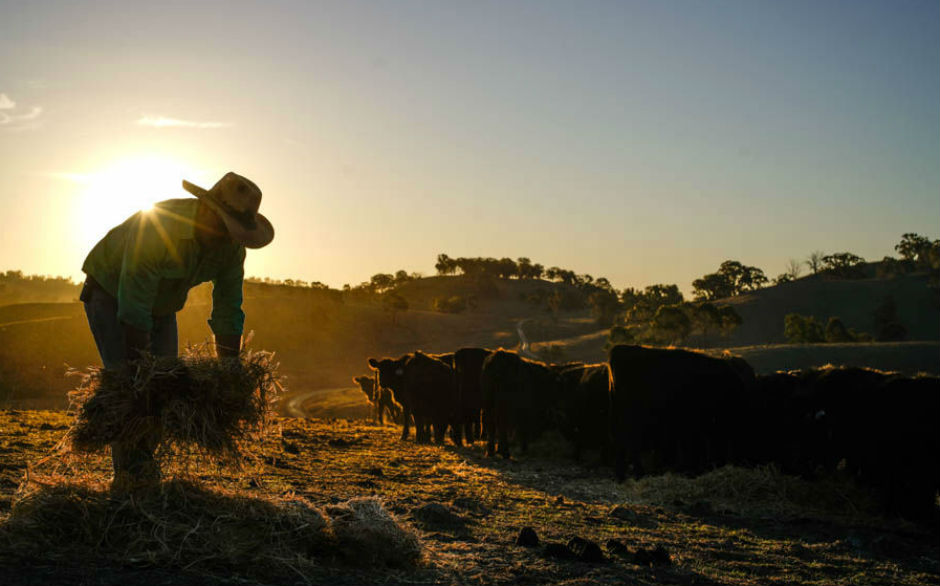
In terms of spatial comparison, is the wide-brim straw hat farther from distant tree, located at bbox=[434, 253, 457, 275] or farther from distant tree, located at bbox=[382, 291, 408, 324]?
distant tree, located at bbox=[434, 253, 457, 275]

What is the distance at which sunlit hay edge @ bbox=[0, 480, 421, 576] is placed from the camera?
4.66m

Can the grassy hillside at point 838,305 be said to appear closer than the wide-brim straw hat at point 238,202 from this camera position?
No

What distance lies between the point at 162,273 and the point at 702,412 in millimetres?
10656

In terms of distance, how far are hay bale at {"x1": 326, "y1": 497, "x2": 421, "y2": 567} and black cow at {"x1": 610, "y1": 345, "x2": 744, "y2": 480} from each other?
28.1 feet

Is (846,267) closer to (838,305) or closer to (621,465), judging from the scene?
(838,305)

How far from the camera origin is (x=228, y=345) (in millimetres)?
5992

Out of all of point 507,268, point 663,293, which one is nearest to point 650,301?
point 663,293

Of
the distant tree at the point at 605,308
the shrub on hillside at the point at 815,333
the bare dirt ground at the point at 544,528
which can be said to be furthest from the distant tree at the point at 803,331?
the bare dirt ground at the point at 544,528

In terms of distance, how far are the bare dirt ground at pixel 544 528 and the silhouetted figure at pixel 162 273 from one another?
85cm

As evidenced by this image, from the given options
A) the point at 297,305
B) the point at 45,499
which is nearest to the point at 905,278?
the point at 297,305

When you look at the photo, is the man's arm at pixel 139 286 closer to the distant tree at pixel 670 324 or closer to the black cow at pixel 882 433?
the black cow at pixel 882 433

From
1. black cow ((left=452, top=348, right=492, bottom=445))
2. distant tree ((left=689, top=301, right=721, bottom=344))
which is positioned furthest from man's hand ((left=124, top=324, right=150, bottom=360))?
distant tree ((left=689, top=301, right=721, bottom=344))

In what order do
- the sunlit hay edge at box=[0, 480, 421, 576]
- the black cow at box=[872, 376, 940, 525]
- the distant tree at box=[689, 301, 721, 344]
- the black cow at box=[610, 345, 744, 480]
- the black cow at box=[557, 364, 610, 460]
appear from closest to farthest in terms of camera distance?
the sunlit hay edge at box=[0, 480, 421, 576], the black cow at box=[872, 376, 940, 525], the black cow at box=[610, 345, 744, 480], the black cow at box=[557, 364, 610, 460], the distant tree at box=[689, 301, 721, 344]

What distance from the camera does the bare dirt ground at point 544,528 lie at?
510cm
